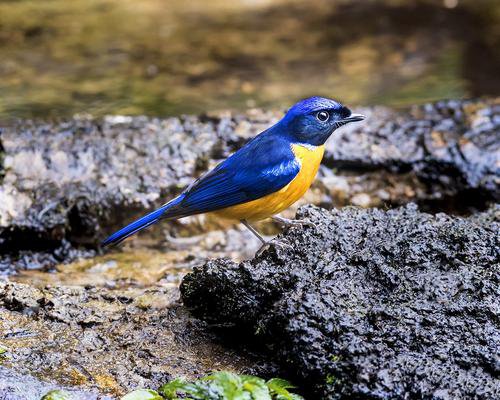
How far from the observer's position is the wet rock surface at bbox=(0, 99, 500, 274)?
18.8 ft

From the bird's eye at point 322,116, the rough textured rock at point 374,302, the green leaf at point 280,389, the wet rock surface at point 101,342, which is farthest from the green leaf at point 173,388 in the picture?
the bird's eye at point 322,116

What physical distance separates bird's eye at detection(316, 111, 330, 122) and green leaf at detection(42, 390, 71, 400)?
7.35 ft

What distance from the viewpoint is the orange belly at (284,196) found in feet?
14.8

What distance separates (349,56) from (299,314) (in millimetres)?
7483

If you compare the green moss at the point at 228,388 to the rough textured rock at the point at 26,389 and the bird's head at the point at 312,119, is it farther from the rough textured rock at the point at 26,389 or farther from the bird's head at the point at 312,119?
the bird's head at the point at 312,119

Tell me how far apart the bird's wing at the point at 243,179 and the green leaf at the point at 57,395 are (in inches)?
54.4

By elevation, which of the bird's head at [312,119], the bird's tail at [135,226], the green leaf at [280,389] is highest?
the bird's head at [312,119]

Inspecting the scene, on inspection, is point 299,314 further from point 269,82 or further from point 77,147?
point 269,82

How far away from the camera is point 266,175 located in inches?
175

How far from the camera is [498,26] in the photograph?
11664 mm

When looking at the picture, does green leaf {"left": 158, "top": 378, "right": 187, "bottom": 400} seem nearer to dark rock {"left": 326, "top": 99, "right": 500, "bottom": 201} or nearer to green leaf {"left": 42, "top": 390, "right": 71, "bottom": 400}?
green leaf {"left": 42, "top": 390, "right": 71, "bottom": 400}

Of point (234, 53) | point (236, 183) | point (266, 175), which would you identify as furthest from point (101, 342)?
point (234, 53)

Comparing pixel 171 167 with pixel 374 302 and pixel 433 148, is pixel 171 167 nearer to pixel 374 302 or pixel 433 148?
A: pixel 433 148

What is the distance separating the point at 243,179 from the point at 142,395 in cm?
152
